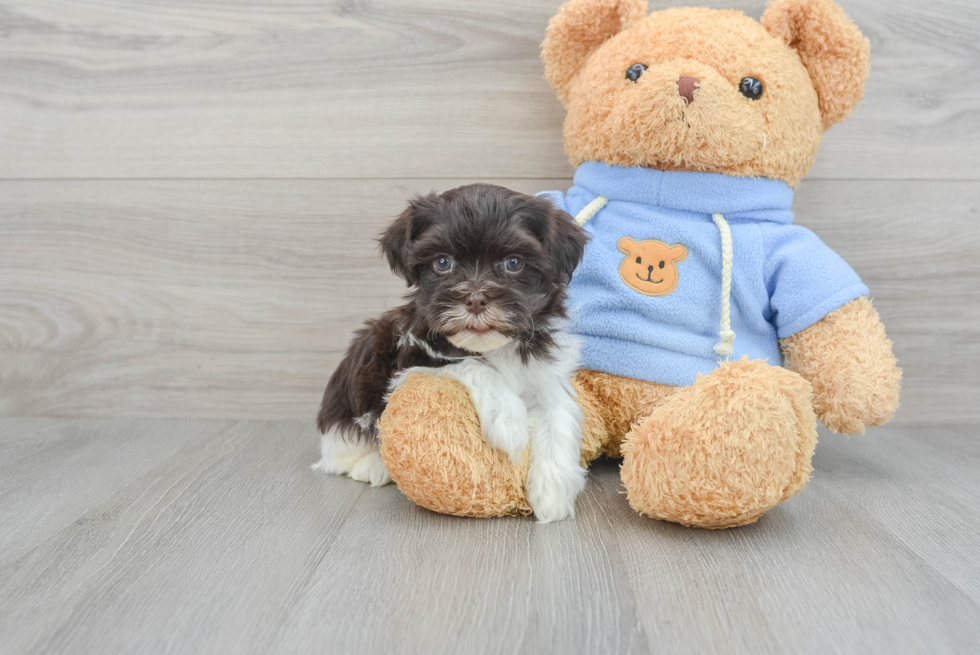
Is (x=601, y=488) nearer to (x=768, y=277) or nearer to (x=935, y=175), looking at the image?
(x=768, y=277)

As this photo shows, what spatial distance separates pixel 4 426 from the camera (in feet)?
7.27

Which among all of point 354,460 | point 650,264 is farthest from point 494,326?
point 354,460

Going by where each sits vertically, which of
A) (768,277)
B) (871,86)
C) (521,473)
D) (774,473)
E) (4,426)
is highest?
(871,86)

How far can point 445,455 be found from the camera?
1409mm

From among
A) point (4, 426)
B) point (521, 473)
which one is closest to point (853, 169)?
point (521, 473)

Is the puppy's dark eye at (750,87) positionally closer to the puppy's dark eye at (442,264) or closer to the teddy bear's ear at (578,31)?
the teddy bear's ear at (578,31)

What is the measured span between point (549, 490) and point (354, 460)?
0.56 meters

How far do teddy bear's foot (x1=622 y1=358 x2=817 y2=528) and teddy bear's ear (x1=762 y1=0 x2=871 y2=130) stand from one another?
807 mm

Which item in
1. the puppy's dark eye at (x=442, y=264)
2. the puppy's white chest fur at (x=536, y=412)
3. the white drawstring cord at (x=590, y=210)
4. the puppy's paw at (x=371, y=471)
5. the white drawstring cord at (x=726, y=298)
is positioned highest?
the puppy's dark eye at (x=442, y=264)

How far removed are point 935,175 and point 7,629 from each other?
2.47m

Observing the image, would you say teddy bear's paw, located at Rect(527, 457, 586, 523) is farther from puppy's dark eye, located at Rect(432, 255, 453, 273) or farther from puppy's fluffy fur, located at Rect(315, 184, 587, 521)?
puppy's dark eye, located at Rect(432, 255, 453, 273)

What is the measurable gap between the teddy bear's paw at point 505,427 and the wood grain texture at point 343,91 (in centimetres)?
94

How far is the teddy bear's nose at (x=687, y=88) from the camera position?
1.58 m

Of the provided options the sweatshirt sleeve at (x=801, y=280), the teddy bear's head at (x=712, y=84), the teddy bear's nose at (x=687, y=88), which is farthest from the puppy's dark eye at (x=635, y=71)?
the sweatshirt sleeve at (x=801, y=280)
